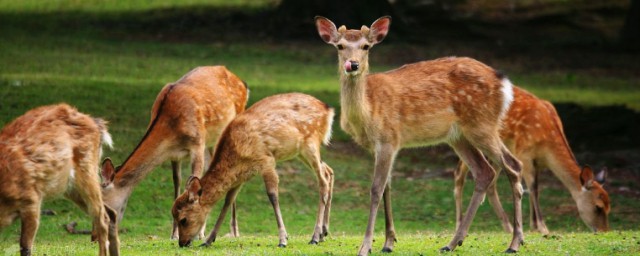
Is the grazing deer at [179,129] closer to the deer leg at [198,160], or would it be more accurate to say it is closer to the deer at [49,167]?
the deer leg at [198,160]

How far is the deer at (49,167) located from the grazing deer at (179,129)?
100.0 inches

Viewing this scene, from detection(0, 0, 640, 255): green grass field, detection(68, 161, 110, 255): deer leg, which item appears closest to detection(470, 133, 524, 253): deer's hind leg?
detection(0, 0, 640, 255): green grass field

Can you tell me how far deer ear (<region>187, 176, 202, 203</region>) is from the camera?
1072cm

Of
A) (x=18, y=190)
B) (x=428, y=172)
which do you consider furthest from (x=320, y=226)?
(x=428, y=172)

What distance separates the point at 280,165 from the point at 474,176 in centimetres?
704

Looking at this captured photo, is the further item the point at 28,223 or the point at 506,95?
the point at 506,95

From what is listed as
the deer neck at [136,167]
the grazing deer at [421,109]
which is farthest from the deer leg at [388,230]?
the deer neck at [136,167]

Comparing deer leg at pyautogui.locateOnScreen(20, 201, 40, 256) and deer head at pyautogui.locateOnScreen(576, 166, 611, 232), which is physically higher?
deer leg at pyautogui.locateOnScreen(20, 201, 40, 256)

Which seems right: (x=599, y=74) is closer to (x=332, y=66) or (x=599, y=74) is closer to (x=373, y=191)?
(x=332, y=66)

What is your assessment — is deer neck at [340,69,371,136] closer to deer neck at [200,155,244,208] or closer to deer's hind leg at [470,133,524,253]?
deer's hind leg at [470,133,524,253]

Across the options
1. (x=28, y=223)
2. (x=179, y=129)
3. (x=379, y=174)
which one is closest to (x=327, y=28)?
(x=379, y=174)

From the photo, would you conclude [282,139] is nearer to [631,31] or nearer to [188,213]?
[188,213]

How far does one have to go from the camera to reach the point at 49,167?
8.80 metres

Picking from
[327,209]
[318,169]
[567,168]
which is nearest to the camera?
[318,169]
